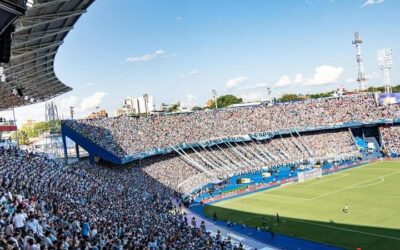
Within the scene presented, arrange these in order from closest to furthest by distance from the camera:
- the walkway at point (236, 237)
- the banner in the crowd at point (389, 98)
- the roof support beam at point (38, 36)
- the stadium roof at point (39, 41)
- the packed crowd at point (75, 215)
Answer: the packed crowd at point (75, 215) → the stadium roof at point (39, 41) → the roof support beam at point (38, 36) → the walkway at point (236, 237) → the banner in the crowd at point (389, 98)

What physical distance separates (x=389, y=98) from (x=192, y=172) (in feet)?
129

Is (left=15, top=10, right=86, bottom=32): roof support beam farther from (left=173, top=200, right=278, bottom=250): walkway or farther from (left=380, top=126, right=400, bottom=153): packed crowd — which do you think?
(left=380, top=126, right=400, bottom=153): packed crowd

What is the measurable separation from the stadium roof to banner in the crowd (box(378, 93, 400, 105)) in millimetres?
56946

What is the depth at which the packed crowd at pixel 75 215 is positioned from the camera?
39.3ft

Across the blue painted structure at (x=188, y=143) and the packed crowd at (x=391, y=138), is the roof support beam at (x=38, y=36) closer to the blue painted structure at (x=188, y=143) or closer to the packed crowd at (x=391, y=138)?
the blue painted structure at (x=188, y=143)

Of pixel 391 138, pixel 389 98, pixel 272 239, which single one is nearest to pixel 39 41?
pixel 272 239

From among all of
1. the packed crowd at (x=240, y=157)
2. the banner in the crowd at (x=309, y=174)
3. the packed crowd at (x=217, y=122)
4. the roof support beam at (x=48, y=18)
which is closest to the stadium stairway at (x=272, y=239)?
the packed crowd at (x=240, y=157)

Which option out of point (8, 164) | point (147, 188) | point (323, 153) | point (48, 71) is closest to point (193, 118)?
point (323, 153)

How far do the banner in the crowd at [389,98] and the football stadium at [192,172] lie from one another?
232 mm

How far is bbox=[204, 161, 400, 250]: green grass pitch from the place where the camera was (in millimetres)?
28750

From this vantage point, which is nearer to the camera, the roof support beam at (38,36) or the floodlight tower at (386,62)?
the roof support beam at (38,36)

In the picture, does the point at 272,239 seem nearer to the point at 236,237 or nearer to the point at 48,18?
the point at 236,237

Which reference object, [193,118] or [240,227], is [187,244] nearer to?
[240,227]

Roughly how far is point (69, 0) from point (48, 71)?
47.8 ft
